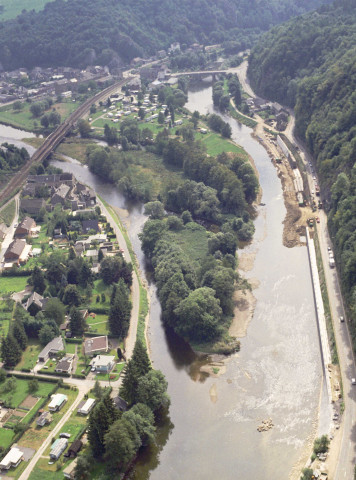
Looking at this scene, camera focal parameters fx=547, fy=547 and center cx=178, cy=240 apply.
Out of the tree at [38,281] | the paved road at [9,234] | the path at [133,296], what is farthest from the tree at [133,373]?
the paved road at [9,234]

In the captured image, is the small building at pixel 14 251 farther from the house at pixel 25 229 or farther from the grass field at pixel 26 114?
the grass field at pixel 26 114

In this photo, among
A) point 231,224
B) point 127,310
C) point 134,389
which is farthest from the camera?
point 231,224

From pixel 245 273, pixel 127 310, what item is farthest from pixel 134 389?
pixel 245 273

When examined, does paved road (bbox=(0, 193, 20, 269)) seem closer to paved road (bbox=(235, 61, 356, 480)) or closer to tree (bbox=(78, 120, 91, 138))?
tree (bbox=(78, 120, 91, 138))

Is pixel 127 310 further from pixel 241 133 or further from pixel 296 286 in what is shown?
pixel 241 133

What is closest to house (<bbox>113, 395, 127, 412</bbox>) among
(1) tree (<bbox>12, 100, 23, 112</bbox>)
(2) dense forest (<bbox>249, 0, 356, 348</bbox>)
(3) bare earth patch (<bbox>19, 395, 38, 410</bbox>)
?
(3) bare earth patch (<bbox>19, 395, 38, 410</bbox>)

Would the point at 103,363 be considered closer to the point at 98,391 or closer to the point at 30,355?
the point at 98,391
